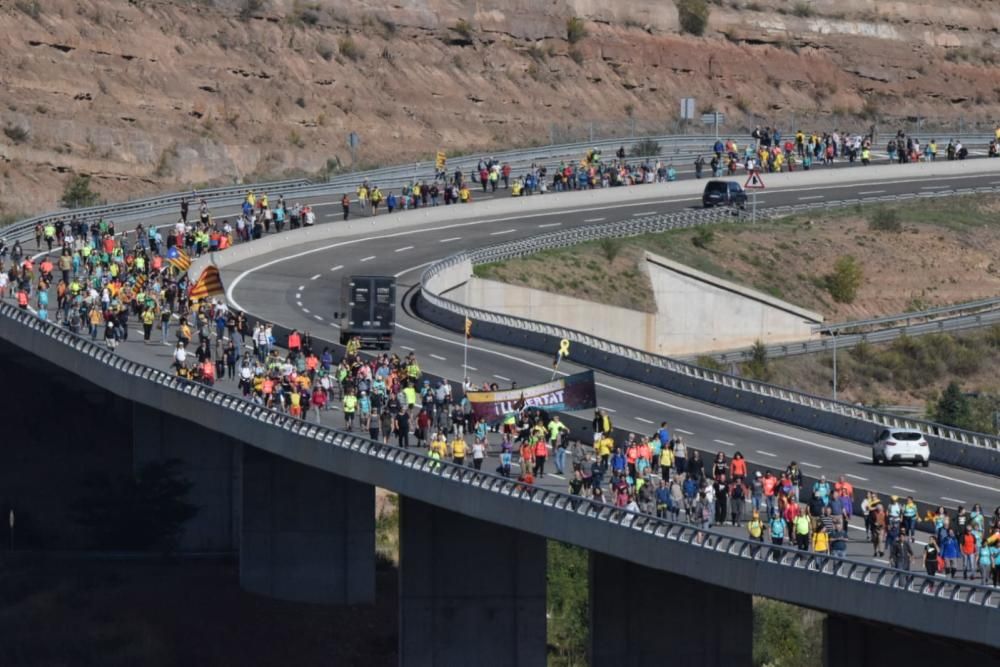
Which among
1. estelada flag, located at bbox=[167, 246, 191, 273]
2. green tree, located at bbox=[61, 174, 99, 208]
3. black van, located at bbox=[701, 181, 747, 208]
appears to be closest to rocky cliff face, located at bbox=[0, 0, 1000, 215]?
green tree, located at bbox=[61, 174, 99, 208]

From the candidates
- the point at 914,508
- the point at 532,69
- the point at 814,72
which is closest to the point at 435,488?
the point at 914,508

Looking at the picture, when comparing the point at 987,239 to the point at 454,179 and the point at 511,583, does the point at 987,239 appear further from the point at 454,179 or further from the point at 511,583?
the point at 511,583

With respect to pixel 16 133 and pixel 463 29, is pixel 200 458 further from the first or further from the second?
pixel 463 29

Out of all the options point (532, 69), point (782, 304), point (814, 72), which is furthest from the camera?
point (814, 72)

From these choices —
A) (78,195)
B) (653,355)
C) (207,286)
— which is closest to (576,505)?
(653,355)

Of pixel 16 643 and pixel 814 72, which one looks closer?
pixel 16 643

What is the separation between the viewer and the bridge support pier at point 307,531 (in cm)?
6000

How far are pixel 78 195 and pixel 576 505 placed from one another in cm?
6009

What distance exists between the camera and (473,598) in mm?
49188

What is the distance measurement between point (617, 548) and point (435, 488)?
5.72 metres

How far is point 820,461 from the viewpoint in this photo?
5153 centimetres

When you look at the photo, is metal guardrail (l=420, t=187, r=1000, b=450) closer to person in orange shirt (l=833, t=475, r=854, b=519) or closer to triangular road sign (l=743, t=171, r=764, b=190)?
triangular road sign (l=743, t=171, r=764, b=190)

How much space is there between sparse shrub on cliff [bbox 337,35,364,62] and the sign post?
2535cm

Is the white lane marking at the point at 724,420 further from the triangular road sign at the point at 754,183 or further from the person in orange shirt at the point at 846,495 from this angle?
the triangular road sign at the point at 754,183
